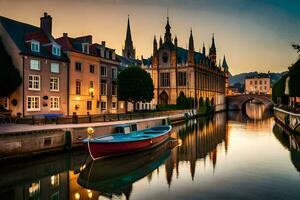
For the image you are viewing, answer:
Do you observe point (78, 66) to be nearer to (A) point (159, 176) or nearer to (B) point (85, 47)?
(B) point (85, 47)

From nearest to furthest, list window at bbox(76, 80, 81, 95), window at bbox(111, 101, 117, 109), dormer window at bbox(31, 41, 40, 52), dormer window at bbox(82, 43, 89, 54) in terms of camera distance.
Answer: dormer window at bbox(31, 41, 40, 52), window at bbox(76, 80, 81, 95), dormer window at bbox(82, 43, 89, 54), window at bbox(111, 101, 117, 109)

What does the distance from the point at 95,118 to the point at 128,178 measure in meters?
14.1

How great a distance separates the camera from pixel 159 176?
18078mm

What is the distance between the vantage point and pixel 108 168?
763 inches

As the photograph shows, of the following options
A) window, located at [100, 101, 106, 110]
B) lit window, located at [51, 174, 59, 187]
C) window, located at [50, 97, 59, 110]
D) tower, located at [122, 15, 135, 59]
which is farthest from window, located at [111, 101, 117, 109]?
tower, located at [122, 15, 135, 59]

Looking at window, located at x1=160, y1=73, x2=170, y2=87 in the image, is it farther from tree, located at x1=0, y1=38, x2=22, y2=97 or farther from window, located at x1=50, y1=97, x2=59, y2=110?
tree, located at x1=0, y1=38, x2=22, y2=97

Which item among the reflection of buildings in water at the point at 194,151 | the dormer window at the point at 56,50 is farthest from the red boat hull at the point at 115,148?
the dormer window at the point at 56,50

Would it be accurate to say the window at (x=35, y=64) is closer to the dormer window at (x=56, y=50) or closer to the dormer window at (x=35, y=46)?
the dormer window at (x=35, y=46)

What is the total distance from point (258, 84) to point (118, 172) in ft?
500

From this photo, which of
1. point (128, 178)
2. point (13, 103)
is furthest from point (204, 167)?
point (13, 103)

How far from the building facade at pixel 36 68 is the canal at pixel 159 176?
13770 mm

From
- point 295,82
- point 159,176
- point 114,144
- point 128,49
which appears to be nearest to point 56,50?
point 114,144

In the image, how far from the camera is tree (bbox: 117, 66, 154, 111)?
45569 mm

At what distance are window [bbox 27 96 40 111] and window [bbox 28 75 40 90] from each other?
1218 mm
